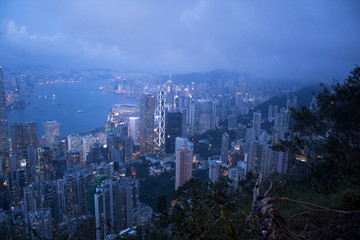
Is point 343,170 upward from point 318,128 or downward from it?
downward

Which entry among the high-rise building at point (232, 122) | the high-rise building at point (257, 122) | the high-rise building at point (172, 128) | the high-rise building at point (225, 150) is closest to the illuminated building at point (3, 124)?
the high-rise building at point (172, 128)

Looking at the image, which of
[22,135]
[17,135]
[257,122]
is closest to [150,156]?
[22,135]

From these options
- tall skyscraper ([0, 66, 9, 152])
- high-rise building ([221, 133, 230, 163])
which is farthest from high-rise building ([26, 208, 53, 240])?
tall skyscraper ([0, 66, 9, 152])

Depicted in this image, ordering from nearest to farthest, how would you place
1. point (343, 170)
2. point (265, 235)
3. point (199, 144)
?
point (265, 235) < point (343, 170) < point (199, 144)

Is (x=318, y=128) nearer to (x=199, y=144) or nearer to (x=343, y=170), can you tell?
(x=343, y=170)

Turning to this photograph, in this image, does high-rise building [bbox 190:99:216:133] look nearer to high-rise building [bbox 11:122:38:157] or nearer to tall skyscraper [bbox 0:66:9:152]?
high-rise building [bbox 11:122:38:157]

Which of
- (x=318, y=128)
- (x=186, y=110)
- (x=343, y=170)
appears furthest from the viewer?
(x=186, y=110)

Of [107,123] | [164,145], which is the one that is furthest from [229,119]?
[107,123]
